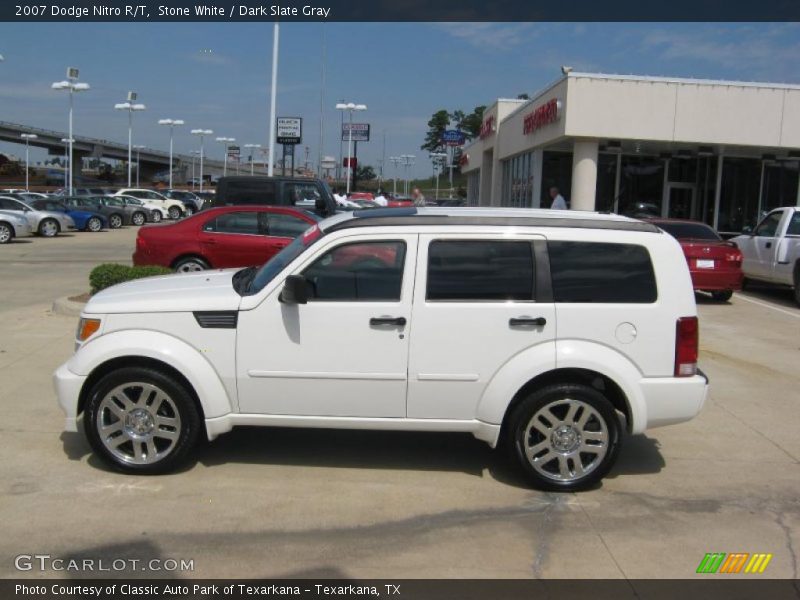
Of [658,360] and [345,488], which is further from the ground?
[658,360]

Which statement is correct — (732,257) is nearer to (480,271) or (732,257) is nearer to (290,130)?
(480,271)

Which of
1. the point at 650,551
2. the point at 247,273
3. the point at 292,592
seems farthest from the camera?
the point at 247,273

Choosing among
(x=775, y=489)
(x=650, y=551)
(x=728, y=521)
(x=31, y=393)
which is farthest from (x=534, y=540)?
(x=31, y=393)

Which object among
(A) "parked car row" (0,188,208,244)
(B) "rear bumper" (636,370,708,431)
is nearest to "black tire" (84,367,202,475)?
(B) "rear bumper" (636,370,708,431)

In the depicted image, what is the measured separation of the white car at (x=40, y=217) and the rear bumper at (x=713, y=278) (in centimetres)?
2281

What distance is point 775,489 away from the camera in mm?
5301

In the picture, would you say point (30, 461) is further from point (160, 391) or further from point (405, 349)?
point (405, 349)

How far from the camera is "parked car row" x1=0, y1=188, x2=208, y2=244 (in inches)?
1030

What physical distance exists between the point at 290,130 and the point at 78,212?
10.4 meters

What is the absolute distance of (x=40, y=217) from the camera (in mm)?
28312

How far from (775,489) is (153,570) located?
406 centimetres

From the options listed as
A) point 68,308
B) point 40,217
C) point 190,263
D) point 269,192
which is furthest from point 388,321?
point 40,217

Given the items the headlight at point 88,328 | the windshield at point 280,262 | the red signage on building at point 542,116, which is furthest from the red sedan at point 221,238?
the red signage on building at point 542,116

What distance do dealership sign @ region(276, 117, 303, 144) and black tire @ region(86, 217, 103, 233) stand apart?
31.8 feet
